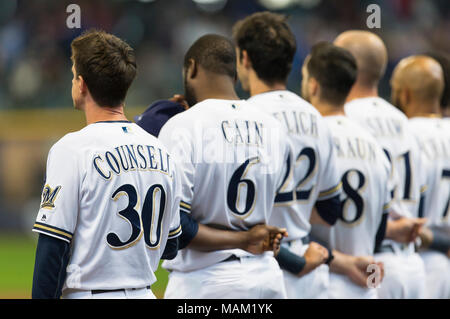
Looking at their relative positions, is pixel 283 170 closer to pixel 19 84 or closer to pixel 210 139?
pixel 210 139

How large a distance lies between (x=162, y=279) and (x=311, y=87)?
7632 millimetres

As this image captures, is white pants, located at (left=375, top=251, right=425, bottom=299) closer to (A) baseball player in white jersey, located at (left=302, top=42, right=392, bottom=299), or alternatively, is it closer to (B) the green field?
(A) baseball player in white jersey, located at (left=302, top=42, right=392, bottom=299)

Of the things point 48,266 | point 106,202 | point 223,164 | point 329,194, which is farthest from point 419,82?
point 48,266

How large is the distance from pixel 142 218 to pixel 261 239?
0.92 metres

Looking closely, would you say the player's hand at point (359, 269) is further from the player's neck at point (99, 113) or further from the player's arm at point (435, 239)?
the player's neck at point (99, 113)

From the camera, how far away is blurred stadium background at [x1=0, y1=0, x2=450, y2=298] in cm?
1424

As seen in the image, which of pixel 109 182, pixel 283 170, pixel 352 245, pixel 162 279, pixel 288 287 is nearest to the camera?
pixel 109 182

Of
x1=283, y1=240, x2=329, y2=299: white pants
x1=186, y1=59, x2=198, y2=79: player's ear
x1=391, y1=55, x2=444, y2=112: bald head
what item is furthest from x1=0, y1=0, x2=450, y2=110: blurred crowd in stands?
x1=186, y1=59, x2=198, y2=79: player's ear

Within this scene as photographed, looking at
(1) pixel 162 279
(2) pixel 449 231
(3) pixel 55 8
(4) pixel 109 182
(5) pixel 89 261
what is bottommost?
(1) pixel 162 279

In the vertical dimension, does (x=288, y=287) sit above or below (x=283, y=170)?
below

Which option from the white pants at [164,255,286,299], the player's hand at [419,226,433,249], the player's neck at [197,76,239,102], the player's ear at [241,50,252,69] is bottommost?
the player's hand at [419,226,433,249]

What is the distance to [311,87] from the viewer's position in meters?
4.69

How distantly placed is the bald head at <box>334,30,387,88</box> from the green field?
5.86 metres
